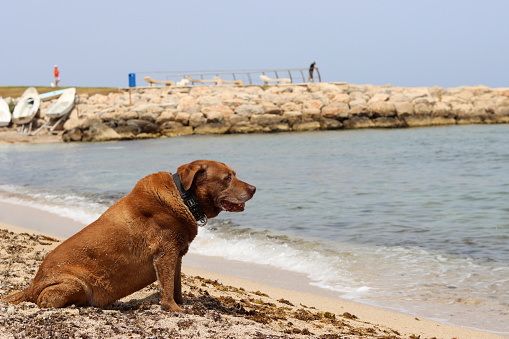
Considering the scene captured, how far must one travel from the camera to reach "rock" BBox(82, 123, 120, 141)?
36.7m

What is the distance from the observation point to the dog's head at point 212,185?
4281mm

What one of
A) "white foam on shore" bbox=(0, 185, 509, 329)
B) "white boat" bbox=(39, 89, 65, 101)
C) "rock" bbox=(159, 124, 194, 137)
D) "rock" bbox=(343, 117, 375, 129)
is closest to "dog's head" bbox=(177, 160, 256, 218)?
"white foam on shore" bbox=(0, 185, 509, 329)

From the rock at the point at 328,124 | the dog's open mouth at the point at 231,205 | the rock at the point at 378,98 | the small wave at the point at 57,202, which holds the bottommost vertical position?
the small wave at the point at 57,202

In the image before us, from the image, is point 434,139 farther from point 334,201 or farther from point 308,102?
point 334,201

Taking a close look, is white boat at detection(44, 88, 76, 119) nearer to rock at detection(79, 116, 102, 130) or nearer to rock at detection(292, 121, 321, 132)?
rock at detection(79, 116, 102, 130)

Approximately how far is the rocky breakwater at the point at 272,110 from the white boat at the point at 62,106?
0.74 metres

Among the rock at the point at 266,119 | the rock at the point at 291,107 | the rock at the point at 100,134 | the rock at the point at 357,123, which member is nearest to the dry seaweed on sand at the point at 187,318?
the rock at the point at 100,134

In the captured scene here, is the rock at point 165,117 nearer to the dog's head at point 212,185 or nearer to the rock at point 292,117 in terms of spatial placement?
the rock at point 292,117

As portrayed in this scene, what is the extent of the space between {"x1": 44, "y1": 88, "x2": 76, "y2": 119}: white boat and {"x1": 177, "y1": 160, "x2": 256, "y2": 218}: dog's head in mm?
38669

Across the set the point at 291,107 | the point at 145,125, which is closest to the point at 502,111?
the point at 291,107

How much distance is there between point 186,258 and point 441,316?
3773 mm

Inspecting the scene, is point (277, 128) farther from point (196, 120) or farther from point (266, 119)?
point (196, 120)

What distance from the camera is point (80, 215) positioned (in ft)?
36.2

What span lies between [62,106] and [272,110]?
1607 centimetres
